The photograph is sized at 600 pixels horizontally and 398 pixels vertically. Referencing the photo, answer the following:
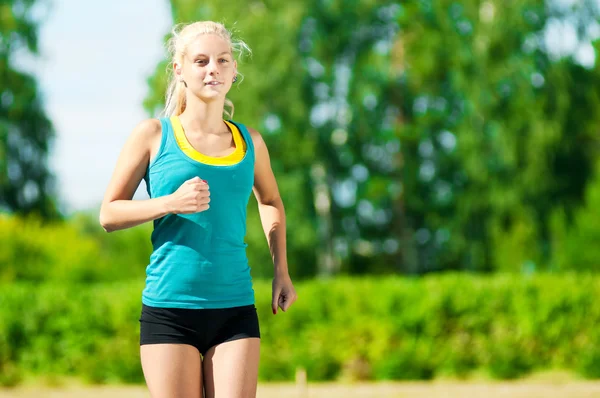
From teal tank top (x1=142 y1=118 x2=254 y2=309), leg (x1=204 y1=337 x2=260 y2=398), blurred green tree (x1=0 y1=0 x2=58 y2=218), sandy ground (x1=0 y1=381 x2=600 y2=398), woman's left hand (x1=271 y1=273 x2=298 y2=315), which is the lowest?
sandy ground (x1=0 y1=381 x2=600 y2=398)

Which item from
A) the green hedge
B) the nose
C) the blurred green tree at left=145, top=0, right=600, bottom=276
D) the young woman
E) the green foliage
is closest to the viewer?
the young woman

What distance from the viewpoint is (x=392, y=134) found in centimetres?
2742

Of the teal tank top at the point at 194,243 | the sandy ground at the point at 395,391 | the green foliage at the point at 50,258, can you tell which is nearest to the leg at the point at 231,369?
the teal tank top at the point at 194,243

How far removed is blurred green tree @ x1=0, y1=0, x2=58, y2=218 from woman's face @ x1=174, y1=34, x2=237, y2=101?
90.3ft

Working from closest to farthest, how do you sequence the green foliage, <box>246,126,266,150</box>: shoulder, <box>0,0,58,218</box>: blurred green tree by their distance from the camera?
1. <box>246,126,266,150</box>: shoulder
2. the green foliage
3. <box>0,0,58,218</box>: blurred green tree

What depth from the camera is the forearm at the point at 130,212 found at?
2.80m

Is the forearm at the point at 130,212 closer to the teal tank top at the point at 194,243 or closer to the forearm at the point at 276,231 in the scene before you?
the teal tank top at the point at 194,243

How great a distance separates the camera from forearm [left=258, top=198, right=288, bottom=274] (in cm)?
321

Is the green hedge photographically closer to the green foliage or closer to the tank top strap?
the green foliage

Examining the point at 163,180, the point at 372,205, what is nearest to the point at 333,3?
the point at 372,205

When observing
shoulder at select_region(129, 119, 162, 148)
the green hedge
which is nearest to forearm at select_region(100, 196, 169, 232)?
shoulder at select_region(129, 119, 162, 148)

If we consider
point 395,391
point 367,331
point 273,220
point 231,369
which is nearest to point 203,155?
point 273,220

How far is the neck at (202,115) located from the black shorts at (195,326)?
598mm

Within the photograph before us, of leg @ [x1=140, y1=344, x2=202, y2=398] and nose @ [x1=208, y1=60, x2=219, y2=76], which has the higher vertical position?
nose @ [x1=208, y1=60, x2=219, y2=76]
